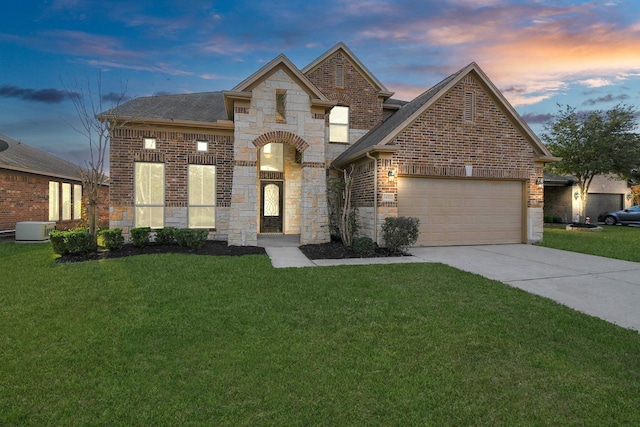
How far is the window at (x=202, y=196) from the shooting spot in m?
12.1

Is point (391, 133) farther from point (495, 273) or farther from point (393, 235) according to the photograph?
point (495, 273)

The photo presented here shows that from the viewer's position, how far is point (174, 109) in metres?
13.0

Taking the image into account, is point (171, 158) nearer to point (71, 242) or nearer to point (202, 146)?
point (202, 146)

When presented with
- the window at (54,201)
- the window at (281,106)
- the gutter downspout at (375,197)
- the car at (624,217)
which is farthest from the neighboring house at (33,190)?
the car at (624,217)

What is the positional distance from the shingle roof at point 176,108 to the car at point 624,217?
2672 cm

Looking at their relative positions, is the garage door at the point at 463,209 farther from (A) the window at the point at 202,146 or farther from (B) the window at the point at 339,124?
(A) the window at the point at 202,146

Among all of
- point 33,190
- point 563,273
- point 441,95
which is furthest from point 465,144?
point 33,190

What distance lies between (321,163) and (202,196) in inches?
178

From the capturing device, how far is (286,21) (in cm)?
1456

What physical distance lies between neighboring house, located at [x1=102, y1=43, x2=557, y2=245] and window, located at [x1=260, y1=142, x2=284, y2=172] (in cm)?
209

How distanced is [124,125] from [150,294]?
8.09m

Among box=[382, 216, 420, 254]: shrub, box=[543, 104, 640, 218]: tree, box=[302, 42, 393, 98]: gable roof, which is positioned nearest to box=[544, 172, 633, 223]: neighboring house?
box=[543, 104, 640, 218]: tree

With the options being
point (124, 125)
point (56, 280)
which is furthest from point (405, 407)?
point (124, 125)

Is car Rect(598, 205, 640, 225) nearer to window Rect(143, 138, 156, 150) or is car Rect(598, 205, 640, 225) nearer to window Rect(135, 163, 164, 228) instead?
window Rect(135, 163, 164, 228)
